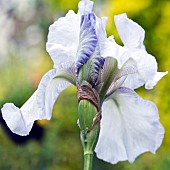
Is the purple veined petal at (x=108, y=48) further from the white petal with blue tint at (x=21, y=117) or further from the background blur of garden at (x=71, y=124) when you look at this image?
the background blur of garden at (x=71, y=124)

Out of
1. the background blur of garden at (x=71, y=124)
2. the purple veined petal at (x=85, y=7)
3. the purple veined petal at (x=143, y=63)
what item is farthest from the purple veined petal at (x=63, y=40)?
the background blur of garden at (x=71, y=124)

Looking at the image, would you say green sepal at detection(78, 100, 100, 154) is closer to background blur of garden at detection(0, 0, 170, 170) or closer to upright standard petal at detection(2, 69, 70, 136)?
upright standard petal at detection(2, 69, 70, 136)

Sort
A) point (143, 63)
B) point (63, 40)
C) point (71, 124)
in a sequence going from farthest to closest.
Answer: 1. point (71, 124)
2. point (63, 40)
3. point (143, 63)

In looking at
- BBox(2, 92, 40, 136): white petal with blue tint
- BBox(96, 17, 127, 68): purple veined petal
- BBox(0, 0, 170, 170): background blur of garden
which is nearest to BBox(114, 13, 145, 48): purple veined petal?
BBox(96, 17, 127, 68): purple veined petal

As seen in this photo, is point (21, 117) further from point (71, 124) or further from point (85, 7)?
point (71, 124)

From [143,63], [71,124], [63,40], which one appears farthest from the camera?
[71,124]

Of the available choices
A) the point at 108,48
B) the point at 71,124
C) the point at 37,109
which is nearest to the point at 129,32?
the point at 108,48
